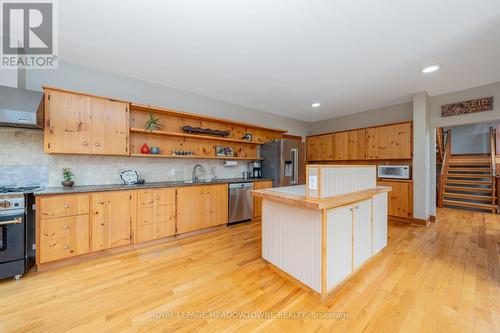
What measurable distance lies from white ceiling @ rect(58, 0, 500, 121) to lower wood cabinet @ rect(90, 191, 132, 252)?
6.12 feet

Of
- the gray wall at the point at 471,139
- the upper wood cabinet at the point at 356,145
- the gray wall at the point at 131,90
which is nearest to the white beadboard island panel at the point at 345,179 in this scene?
the upper wood cabinet at the point at 356,145

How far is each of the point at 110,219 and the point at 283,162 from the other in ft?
10.7

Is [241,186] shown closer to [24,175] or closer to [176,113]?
[176,113]

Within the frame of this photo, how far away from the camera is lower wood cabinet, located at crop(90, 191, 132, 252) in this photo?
7.81 ft

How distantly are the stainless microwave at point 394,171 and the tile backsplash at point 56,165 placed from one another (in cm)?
442

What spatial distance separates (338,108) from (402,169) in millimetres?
1969

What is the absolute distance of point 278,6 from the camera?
168cm

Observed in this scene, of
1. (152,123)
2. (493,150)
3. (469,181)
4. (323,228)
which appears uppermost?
(152,123)

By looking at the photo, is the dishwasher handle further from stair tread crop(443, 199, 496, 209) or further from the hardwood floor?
Result: stair tread crop(443, 199, 496, 209)

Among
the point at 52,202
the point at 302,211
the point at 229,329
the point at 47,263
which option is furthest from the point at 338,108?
the point at 47,263

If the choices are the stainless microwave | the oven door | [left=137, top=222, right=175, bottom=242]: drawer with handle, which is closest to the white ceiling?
the stainless microwave

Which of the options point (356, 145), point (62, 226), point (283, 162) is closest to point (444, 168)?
point (356, 145)

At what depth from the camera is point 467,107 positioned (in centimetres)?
348

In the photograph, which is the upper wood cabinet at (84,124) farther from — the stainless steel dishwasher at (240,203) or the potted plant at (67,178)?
the stainless steel dishwasher at (240,203)
